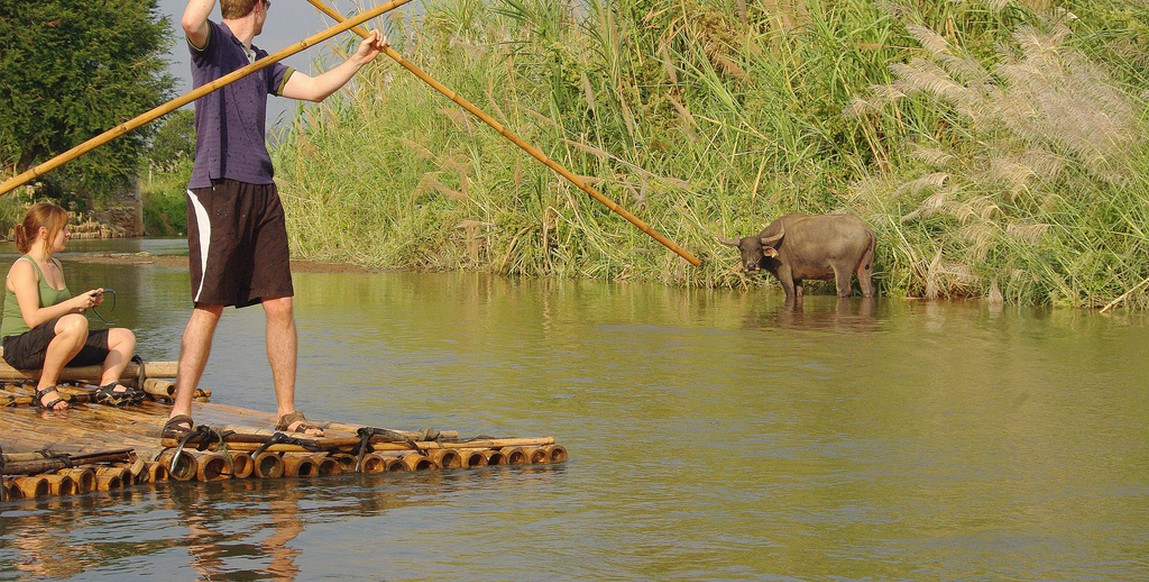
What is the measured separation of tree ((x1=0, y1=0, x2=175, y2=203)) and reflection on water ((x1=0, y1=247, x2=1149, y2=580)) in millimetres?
31616

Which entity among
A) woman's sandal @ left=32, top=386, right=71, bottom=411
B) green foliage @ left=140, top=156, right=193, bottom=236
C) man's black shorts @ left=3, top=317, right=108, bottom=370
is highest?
green foliage @ left=140, top=156, right=193, bottom=236

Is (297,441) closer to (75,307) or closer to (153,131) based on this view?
(75,307)

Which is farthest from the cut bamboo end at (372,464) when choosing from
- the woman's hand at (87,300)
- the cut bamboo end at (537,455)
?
the woman's hand at (87,300)

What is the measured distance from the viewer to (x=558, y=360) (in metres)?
11.8

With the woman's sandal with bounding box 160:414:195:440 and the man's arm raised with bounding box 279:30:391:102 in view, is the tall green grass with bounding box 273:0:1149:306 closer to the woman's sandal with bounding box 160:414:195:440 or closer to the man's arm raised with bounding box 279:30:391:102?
the man's arm raised with bounding box 279:30:391:102

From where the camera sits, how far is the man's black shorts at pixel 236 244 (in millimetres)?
7402

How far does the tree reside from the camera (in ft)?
142

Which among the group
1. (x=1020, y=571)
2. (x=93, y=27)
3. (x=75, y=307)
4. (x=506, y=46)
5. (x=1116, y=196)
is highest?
(x=93, y=27)

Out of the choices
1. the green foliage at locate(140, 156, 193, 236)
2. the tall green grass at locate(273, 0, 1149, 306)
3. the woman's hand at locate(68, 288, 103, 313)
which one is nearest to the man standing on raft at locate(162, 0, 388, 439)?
the woman's hand at locate(68, 288, 103, 313)


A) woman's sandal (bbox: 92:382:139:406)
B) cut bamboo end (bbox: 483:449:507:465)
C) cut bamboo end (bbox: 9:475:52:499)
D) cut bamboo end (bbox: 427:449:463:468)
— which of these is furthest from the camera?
woman's sandal (bbox: 92:382:139:406)

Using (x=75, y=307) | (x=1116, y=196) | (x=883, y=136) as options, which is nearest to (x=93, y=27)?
(x=883, y=136)

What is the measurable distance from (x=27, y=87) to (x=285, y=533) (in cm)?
4131

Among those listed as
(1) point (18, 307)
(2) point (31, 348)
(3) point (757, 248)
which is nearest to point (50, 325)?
(2) point (31, 348)

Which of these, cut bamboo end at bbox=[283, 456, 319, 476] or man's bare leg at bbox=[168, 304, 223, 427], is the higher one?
man's bare leg at bbox=[168, 304, 223, 427]
